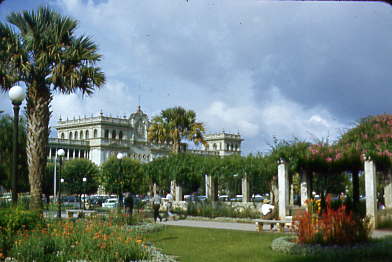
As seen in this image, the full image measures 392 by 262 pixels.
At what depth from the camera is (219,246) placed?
12.6m

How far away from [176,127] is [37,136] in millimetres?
24433

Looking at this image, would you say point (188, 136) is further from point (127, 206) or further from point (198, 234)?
point (198, 234)

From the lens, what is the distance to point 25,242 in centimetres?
936

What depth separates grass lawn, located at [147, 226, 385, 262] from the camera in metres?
10.4

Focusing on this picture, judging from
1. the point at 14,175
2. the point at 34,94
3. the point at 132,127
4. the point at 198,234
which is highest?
the point at 132,127

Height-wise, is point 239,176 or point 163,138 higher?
point 163,138

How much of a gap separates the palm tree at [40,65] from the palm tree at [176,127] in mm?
22610

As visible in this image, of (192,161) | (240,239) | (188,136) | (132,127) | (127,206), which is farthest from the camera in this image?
(132,127)

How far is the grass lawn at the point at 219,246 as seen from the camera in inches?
410

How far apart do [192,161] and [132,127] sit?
62.4 metres

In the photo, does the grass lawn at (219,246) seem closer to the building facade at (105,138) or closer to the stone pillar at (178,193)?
the stone pillar at (178,193)

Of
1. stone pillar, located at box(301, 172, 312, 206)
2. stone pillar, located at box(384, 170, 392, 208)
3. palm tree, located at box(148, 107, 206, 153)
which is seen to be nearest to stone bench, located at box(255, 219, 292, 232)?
stone pillar, located at box(384, 170, 392, 208)

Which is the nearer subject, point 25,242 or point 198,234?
point 25,242

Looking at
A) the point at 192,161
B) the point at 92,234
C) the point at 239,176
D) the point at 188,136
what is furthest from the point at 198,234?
the point at 188,136
